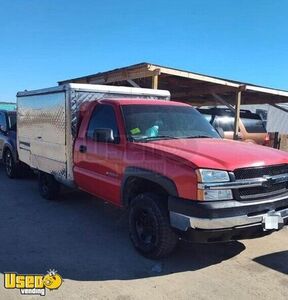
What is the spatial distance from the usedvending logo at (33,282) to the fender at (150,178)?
1493mm

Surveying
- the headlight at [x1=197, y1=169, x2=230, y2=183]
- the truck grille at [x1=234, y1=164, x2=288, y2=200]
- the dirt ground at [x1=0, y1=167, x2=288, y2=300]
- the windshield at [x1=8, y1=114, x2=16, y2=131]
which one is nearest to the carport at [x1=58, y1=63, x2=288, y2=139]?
the windshield at [x1=8, y1=114, x2=16, y2=131]

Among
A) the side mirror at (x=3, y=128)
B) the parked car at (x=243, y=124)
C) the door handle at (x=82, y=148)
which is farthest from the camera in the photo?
the parked car at (x=243, y=124)

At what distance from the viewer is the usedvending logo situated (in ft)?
13.2

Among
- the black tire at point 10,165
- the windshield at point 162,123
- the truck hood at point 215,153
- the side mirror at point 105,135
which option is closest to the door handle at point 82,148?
the side mirror at point 105,135

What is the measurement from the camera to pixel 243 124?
13219 mm

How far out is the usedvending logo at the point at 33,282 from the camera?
4.03m

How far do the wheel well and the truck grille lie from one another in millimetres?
911

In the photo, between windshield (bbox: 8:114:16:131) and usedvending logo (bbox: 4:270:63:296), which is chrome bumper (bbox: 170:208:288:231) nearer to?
usedvending logo (bbox: 4:270:63:296)

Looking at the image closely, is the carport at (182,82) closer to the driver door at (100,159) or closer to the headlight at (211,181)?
the driver door at (100,159)

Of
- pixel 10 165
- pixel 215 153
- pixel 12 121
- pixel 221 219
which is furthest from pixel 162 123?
pixel 12 121

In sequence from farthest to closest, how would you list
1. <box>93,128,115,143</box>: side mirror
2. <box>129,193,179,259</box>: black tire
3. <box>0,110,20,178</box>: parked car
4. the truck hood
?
1. <box>0,110,20,178</box>: parked car
2. <box>93,128,115,143</box>: side mirror
3. <box>129,193,179,259</box>: black tire
4. the truck hood

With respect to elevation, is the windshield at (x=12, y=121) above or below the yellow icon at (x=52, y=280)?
above

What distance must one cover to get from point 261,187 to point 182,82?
995 centimetres

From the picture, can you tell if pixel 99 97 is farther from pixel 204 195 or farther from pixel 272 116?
pixel 272 116
